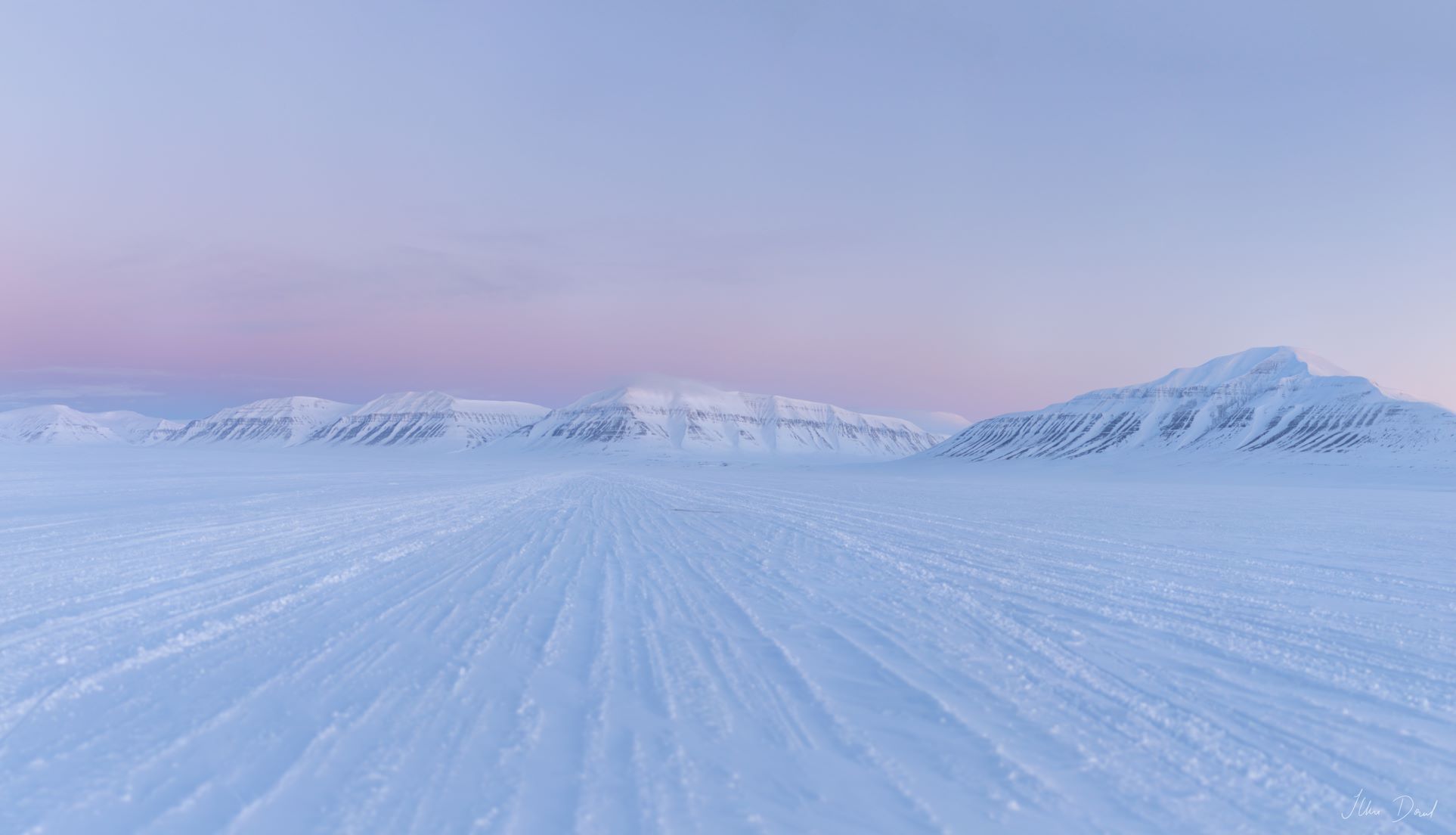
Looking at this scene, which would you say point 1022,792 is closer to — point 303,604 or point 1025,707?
point 1025,707

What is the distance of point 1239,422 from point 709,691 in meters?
145

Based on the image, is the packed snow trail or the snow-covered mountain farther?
the snow-covered mountain

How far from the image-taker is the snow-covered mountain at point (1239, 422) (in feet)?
321

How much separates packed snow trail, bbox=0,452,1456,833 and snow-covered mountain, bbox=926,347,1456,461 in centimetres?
10193

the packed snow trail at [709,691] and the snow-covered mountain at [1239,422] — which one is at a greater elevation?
the snow-covered mountain at [1239,422]

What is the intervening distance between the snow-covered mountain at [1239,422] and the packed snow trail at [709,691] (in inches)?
4013

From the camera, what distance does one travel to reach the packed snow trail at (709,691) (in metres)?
3.65

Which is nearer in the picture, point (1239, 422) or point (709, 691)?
point (709, 691)

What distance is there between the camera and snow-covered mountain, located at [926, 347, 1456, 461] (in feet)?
321

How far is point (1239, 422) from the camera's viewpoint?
413ft

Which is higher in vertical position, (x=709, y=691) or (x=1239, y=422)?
(x=1239, y=422)

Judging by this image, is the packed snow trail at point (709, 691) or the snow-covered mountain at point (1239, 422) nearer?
the packed snow trail at point (709, 691)

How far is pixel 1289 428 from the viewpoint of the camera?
11462cm

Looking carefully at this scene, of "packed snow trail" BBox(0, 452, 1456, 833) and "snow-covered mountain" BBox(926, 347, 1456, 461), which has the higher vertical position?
"snow-covered mountain" BBox(926, 347, 1456, 461)
